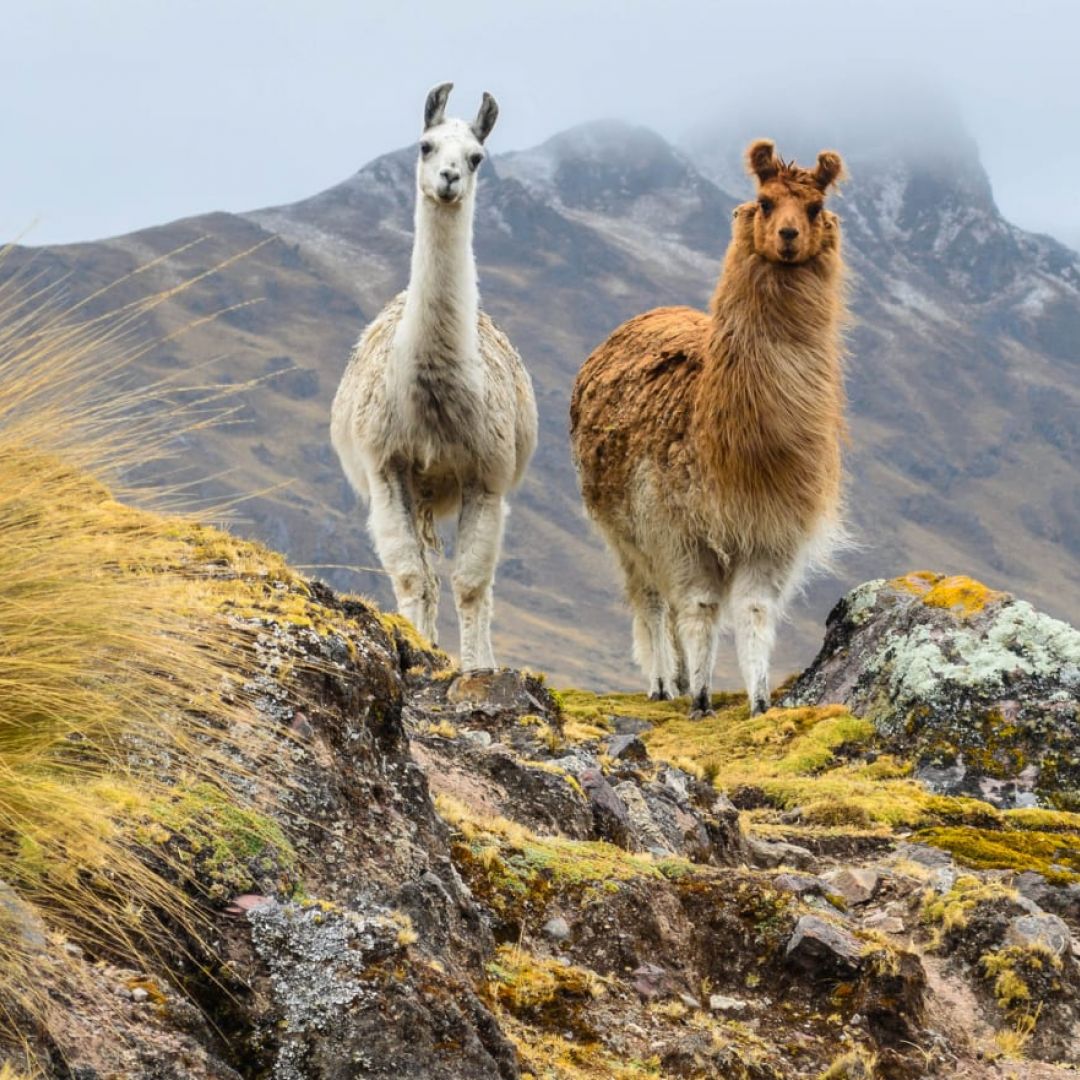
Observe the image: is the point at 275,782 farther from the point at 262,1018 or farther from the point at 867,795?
the point at 867,795

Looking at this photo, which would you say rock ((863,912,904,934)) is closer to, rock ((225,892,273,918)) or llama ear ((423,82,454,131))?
rock ((225,892,273,918))

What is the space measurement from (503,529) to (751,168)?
13.0 feet

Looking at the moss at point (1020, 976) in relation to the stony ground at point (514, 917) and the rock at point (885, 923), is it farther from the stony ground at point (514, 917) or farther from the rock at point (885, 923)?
the rock at point (885, 923)

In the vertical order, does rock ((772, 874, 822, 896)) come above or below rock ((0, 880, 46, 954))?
below

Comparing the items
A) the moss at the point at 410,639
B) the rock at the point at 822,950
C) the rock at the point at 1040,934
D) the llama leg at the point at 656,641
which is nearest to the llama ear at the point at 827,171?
the llama leg at the point at 656,641

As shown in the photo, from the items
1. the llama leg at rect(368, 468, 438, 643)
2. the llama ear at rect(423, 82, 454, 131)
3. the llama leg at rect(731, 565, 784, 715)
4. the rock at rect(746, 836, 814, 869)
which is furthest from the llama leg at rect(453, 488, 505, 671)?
the rock at rect(746, 836, 814, 869)

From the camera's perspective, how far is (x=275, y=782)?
4516 millimetres

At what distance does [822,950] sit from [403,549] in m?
7.17

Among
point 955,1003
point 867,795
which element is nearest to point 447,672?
point 867,795

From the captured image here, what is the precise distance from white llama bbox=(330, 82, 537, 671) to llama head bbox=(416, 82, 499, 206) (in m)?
0.01

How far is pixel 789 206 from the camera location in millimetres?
13086

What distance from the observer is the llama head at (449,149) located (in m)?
11.9

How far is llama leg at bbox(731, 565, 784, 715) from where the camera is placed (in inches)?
520

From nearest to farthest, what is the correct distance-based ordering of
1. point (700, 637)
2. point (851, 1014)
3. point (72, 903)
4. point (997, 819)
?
point (72, 903) < point (851, 1014) < point (997, 819) < point (700, 637)
